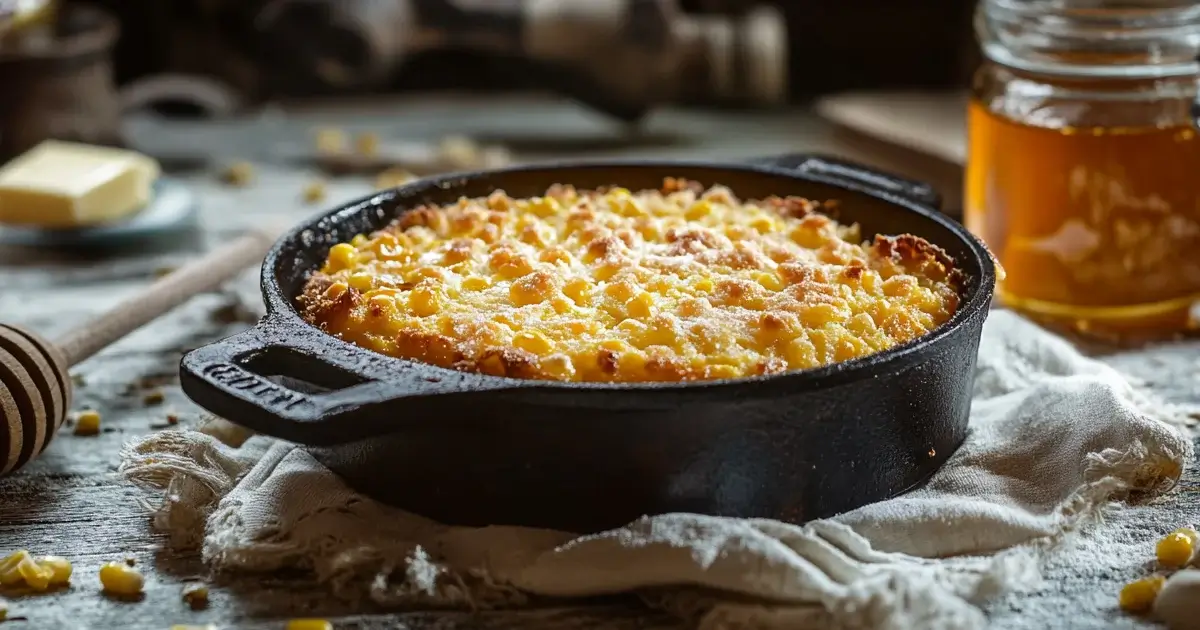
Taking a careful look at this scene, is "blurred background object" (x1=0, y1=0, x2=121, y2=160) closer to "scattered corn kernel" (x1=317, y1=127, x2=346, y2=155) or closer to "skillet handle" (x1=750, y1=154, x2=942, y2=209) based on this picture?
"scattered corn kernel" (x1=317, y1=127, x2=346, y2=155)

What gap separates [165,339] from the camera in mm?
2590

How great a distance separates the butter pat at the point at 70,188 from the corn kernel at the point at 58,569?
4.88 ft

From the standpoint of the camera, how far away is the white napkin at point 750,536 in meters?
1.53

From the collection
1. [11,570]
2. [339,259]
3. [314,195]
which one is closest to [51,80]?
[314,195]

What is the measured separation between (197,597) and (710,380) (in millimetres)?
688

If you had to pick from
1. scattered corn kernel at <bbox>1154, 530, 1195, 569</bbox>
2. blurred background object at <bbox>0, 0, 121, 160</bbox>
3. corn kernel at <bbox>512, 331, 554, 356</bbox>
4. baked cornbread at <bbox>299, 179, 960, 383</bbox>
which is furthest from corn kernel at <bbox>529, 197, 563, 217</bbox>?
blurred background object at <bbox>0, 0, 121, 160</bbox>

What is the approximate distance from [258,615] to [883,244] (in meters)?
1.11

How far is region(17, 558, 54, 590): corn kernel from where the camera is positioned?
1.67m

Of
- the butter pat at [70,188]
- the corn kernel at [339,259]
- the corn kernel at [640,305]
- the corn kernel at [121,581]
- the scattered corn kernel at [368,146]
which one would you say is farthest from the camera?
the scattered corn kernel at [368,146]

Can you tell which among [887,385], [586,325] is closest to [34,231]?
[586,325]

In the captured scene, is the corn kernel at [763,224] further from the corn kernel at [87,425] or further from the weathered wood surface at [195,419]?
the corn kernel at [87,425]

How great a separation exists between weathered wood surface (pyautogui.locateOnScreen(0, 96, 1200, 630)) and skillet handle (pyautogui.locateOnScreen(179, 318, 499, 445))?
0.24m

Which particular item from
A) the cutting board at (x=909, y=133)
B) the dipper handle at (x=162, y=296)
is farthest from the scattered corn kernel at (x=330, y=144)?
the cutting board at (x=909, y=133)

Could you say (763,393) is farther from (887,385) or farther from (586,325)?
(586,325)
